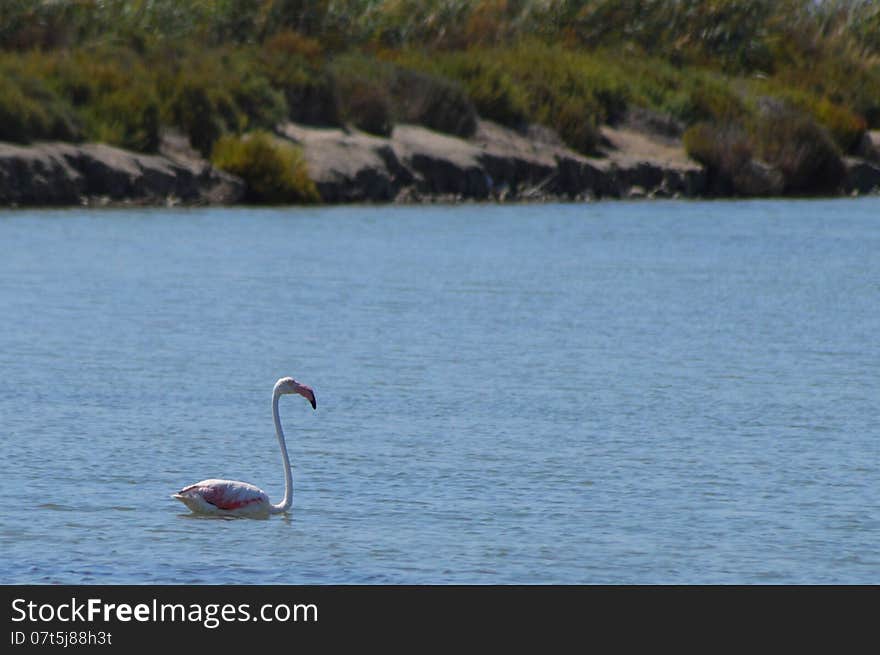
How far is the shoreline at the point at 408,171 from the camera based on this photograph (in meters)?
31.7

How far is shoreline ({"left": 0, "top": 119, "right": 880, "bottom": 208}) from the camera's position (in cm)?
3166

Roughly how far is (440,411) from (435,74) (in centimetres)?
2718

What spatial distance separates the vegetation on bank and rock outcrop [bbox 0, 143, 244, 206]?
28.9 inches

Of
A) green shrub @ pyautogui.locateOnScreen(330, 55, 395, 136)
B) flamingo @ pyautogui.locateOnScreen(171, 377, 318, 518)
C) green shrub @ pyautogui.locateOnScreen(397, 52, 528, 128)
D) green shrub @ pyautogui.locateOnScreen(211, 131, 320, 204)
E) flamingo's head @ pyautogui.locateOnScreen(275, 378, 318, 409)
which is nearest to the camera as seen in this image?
flamingo @ pyautogui.locateOnScreen(171, 377, 318, 518)

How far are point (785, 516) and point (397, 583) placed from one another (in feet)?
8.13

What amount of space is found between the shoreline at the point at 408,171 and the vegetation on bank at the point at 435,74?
0.48 meters

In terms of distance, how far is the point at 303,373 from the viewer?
15.8 meters

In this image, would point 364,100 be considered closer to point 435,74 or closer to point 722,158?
point 435,74

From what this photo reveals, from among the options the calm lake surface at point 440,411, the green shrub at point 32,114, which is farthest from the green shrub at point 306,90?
the calm lake surface at point 440,411

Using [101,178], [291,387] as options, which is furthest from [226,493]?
[101,178]

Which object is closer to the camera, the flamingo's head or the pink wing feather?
the pink wing feather

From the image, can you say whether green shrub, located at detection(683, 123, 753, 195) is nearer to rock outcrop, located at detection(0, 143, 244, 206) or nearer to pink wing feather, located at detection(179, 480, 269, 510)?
rock outcrop, located at detection(0, 143, 244, 206)

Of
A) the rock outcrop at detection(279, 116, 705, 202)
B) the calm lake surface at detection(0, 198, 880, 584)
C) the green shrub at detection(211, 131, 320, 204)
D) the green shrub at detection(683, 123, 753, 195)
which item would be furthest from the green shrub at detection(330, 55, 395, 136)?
the calm lake surface at detection(0, 198, 880, 584)

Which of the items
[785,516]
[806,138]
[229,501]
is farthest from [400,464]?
[806,138]
